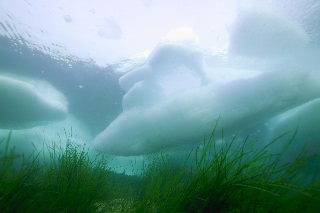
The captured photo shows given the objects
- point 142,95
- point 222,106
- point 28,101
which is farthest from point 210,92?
point 28,101

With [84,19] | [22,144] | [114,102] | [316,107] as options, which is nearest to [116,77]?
[114,102]

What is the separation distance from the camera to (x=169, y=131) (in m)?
10.2

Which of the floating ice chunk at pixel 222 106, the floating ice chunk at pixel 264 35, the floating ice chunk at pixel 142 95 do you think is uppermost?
the floating ice chunk at pixel 264 35

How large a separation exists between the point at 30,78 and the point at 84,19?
6202 mm

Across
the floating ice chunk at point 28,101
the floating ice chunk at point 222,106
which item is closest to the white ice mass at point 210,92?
the floating ice chunk at point 222,106

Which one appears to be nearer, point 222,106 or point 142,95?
point 222,106

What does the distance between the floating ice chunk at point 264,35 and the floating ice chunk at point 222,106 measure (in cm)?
168

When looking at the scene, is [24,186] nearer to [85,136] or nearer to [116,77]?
[116,77]

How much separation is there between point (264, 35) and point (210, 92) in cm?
367

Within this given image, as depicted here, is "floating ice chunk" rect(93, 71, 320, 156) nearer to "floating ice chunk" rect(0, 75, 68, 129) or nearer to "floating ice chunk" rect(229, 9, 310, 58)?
"floating ice chunk" rect(229, 9, 310, 58)

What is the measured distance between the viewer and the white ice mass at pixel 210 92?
9023 millimetres

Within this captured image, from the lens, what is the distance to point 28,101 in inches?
517

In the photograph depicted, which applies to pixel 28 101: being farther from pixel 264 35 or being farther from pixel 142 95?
pixel 264 35

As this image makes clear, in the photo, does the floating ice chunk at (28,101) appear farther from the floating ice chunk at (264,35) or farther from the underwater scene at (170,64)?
the floating ice chunk at (264,35)
